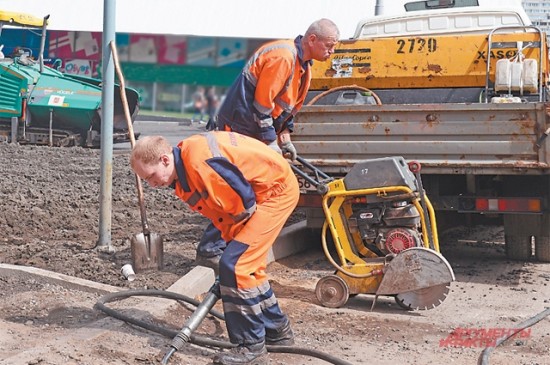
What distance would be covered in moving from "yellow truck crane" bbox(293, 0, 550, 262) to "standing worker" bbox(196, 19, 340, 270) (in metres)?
1.04

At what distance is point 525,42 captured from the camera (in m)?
8.09

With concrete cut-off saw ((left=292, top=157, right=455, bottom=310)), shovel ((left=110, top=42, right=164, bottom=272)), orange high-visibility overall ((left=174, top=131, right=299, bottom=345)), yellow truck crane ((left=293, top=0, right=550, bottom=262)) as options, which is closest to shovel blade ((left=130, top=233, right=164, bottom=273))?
shovel ((left=110, top=42, right=164, bottom=272))

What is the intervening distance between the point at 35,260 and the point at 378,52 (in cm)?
375

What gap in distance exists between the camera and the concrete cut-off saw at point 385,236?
5863 millimetres

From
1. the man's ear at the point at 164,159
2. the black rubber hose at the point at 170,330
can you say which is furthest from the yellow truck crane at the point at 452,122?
the man's ear at the point at 164,159

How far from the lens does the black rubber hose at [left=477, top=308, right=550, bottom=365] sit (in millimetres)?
4777

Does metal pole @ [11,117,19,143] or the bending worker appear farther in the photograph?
metal pole @ [11,117,19,143]

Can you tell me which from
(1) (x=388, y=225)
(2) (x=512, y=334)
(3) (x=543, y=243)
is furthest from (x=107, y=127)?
(3) (x=543, y=243)

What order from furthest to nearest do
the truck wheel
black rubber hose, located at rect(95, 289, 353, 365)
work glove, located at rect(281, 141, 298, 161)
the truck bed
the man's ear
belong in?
the truck wheel, the truck bed, work glove, located at rect(281, 141, 298, 161), black rubber hose, located at rect(95, 289, 353, 365), the man's ear

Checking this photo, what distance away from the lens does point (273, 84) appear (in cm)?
601

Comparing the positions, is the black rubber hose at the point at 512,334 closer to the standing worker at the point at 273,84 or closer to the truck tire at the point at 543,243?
the truck tire at the point at 543,243

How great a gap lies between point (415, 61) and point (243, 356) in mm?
4594

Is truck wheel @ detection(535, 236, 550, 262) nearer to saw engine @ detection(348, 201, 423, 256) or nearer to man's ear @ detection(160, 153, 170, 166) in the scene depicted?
saw engine @ detection(348, 201, 423, 256)

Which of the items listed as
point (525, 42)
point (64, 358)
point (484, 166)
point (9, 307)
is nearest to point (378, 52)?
point (525, 42)
